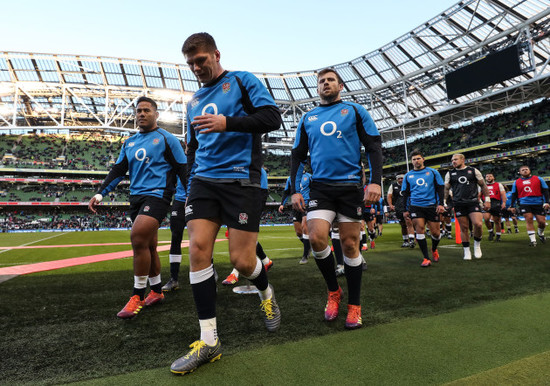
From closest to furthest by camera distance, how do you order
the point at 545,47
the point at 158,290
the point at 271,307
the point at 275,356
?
the point at 275,356, the point at 271,307, the point at 158,290, the point at 545,47

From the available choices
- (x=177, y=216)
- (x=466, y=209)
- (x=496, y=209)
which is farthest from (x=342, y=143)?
(x=496, y=209)

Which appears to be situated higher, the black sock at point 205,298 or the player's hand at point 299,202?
the player's hand at point 299,202

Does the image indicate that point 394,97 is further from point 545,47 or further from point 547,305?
point 547,305

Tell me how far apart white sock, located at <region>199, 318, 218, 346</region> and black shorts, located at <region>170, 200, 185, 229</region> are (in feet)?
7.71

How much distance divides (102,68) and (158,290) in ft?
121

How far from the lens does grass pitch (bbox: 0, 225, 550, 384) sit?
1650 millimetres

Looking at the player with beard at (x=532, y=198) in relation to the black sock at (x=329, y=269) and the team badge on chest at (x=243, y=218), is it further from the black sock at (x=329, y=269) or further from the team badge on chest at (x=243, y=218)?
the team badge on chest at (x=243, y=218)

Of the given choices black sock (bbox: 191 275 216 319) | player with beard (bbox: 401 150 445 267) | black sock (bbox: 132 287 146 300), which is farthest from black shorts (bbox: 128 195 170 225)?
player with beard (bbox: 401 150 445 267)

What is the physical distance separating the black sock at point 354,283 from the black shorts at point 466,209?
168 inches

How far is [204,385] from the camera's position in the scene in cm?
155

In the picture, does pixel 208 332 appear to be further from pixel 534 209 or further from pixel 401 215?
pixel 534 209

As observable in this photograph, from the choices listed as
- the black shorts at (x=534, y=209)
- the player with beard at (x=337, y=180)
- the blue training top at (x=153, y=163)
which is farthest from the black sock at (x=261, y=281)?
the black shorts at (x=534, y=209)

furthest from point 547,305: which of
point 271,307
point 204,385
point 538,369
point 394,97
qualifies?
point 394,97

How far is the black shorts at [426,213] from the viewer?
5535mm
